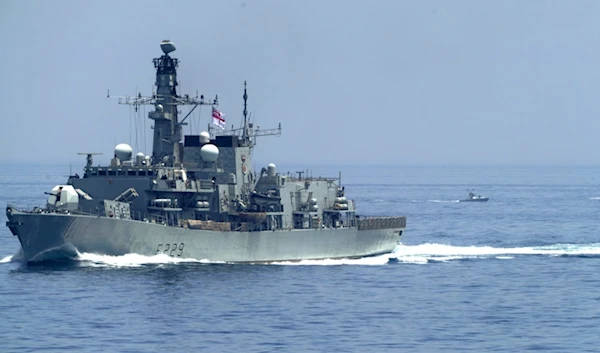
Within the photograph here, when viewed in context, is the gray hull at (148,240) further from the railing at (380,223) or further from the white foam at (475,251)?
the white foam at (475,251)

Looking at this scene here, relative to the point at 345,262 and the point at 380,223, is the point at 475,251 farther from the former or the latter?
the point at 345,262

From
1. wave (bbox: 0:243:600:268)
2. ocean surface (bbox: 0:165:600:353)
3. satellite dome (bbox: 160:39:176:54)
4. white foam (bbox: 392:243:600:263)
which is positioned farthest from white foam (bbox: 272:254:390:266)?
satellite dome (bbox: 160:39:176:54)

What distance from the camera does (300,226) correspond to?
68.4 m

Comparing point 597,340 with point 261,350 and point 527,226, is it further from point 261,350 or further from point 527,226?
point 527,226

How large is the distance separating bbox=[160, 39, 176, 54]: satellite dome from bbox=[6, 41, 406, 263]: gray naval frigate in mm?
59

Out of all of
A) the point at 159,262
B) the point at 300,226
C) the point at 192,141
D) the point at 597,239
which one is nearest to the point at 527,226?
the point at 597,239

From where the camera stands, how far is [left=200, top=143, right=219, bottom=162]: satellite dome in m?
64.5

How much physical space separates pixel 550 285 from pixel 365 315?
1451 centimetres

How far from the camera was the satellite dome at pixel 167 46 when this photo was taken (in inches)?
2557

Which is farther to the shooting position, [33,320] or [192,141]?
[192,141]

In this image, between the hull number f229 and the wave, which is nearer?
the wave

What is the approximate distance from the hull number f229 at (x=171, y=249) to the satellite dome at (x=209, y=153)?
7.56m

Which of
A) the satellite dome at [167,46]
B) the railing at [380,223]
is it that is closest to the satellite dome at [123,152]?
the satellite dome at [167,46]

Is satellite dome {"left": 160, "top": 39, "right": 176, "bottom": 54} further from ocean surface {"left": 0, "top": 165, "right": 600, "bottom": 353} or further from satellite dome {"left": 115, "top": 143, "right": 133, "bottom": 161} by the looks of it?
ocean surface {"left": 0, "top": 165, "right": 600, "bottom": 353}
